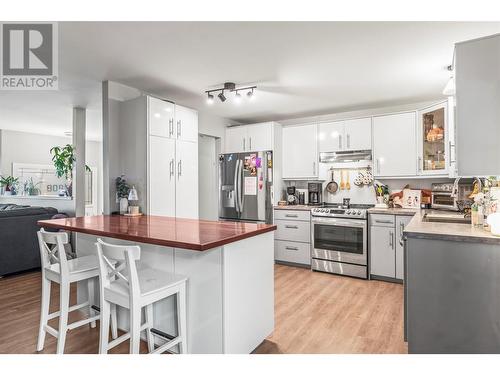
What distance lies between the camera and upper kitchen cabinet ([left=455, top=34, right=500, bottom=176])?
5.80 feet

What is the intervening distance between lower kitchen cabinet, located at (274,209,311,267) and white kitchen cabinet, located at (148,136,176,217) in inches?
68.0

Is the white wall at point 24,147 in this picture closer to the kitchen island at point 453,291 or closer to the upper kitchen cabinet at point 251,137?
the upper kitchen cabinet at point 251,137

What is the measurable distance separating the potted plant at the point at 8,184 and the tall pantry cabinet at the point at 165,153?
430 centimetres

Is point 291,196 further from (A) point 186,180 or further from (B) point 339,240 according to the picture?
(A) point 186,180

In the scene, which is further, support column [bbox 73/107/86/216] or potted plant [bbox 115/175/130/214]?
support column [bbox 73/107/86/216]

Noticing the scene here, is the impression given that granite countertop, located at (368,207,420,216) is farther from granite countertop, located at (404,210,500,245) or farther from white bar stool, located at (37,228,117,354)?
white bar stool, located at (37,228,117,354)

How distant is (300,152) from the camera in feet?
16.0

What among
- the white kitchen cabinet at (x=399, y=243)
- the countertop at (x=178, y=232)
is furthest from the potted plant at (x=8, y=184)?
the white kitchen cabinet at (x=399, y=243)

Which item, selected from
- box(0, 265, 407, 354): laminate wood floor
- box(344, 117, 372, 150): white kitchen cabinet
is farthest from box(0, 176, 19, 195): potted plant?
box(344, 117, 372, 150): white kitchen cabinet

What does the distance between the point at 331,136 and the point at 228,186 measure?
5.87ft

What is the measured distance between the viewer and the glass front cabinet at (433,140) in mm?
3545

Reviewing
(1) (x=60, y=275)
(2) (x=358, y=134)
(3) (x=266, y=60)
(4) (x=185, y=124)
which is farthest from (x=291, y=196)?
(1) (x=60, y=275)
